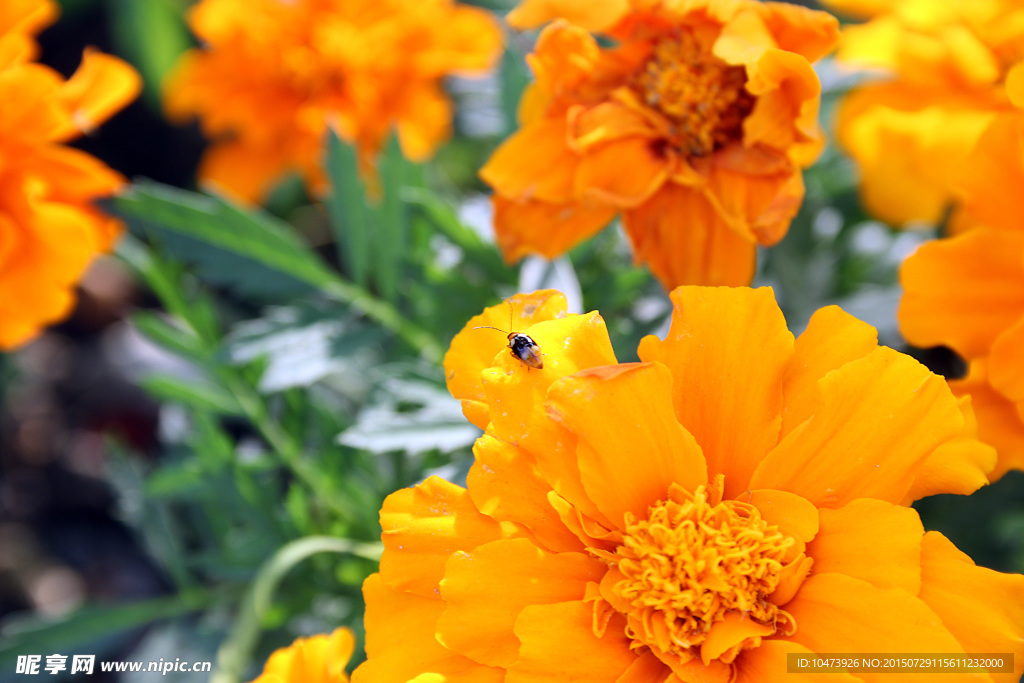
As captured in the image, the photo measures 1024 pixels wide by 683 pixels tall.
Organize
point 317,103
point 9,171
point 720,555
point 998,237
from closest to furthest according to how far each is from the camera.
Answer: point 720,555 < point 998,237 < point 9,171 < point 317,103

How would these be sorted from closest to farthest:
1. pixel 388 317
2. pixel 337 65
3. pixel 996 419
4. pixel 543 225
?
pixel 996 419
pixel 543 225
pixel 388 317
pixel 337 65

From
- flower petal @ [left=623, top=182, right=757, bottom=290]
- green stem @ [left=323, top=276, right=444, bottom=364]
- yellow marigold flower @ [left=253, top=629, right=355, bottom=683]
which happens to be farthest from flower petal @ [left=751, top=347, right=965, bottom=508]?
green stem @ [left=323, top=276, right=444, bottom=364]

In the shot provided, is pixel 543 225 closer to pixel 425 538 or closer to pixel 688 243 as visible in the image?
pixel 688 243

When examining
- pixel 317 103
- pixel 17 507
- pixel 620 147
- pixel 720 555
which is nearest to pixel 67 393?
pixel 17 507

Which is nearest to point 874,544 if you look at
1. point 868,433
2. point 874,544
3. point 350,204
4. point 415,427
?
point 874,544

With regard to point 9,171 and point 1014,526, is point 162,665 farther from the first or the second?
point 1014,526

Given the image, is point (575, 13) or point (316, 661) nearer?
point (316, 661)
